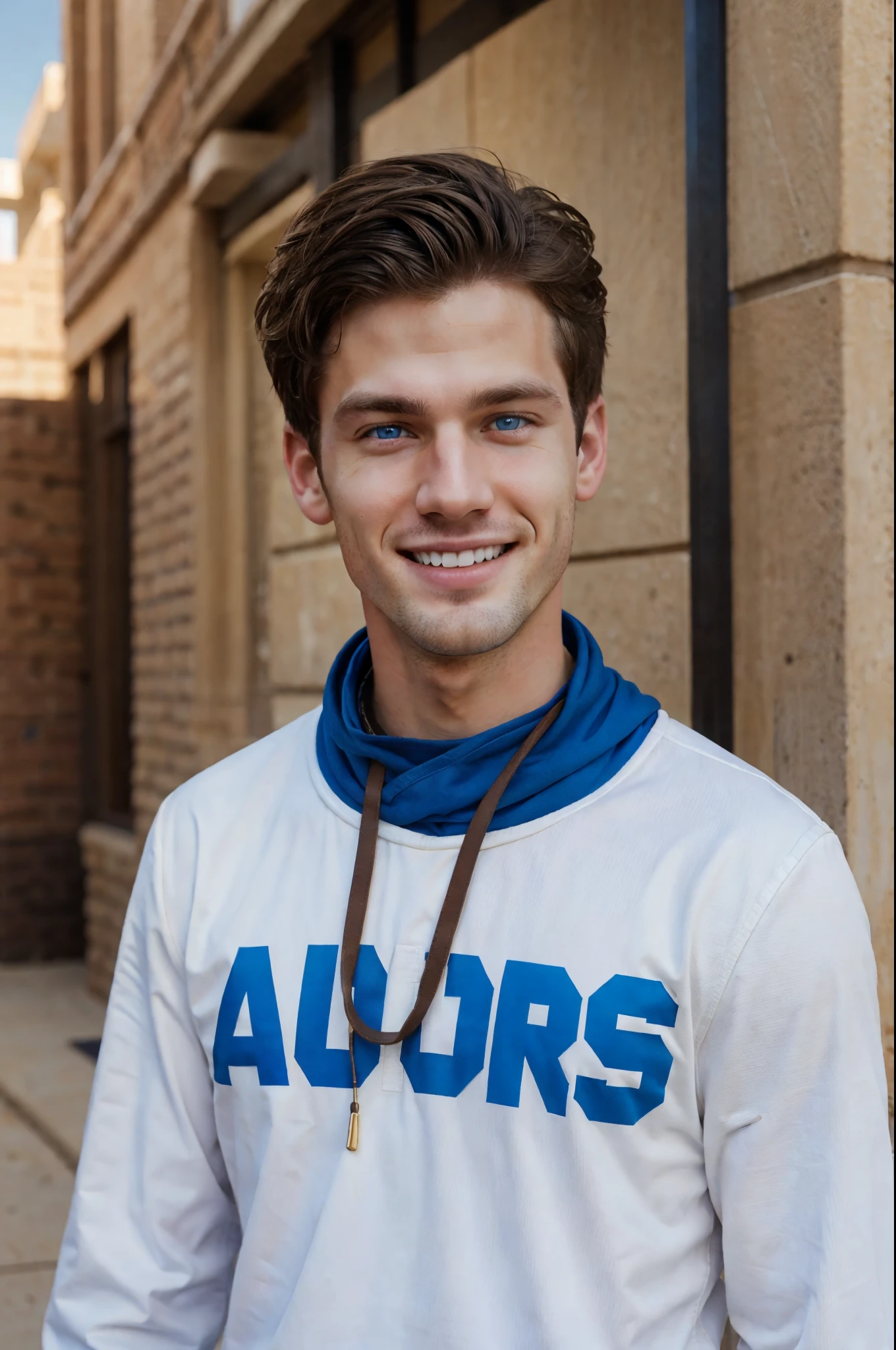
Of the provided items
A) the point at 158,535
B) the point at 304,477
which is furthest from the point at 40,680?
the point at 304,477

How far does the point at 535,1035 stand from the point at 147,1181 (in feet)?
1.82

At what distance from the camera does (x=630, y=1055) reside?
129 cm

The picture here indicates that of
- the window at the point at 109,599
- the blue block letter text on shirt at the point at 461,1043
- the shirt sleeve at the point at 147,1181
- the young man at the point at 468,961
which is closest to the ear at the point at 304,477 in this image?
the young man at the point at 468,961

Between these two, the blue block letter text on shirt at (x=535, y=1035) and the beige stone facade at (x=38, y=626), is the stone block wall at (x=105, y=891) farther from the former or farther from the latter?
the blue block letter text on shirt at (x=535, y=1035)

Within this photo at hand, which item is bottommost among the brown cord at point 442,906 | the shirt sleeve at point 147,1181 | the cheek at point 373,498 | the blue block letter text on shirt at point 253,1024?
the shirt sleeve at point 147,1181

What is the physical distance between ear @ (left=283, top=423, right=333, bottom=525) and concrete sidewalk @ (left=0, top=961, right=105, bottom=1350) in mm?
2579

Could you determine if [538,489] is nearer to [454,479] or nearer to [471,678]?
[454,479]

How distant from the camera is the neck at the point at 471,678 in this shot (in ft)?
4.99

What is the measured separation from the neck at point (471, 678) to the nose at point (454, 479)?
0.16 m

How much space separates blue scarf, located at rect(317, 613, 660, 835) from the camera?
1.44 meters

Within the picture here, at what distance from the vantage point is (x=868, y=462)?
2.02 metres

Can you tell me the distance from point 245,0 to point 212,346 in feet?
4.15

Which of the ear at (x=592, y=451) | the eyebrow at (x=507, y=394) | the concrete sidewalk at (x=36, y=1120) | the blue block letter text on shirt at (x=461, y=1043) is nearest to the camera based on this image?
the blue block letter text on shirt at (x=461, y=1043)

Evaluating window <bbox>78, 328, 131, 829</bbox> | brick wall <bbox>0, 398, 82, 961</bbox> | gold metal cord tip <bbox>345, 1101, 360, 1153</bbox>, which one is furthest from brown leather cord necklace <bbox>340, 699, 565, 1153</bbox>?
brick wall <bbox>0, 398, 82, 961</bbox>
